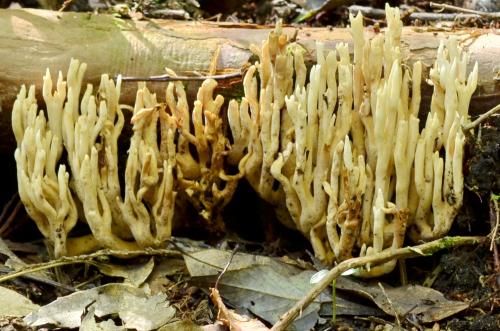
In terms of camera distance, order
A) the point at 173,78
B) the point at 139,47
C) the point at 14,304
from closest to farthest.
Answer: the point at 14,304, the point at 173,78, the point at 139,47

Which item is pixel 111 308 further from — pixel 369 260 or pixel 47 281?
pixel 369 260

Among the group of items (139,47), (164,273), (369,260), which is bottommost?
(164,273)

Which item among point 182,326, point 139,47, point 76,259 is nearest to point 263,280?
point 182,326

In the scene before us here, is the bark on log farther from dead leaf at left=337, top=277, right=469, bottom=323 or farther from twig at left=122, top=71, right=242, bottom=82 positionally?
dead leaf at left=337, top=277, right=469, bottom=323

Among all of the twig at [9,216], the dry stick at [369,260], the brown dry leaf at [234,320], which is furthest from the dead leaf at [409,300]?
the twig at [9,216]

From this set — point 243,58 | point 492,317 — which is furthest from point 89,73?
point 492,317

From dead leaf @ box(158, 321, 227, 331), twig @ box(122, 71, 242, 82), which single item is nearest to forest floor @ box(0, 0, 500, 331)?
dead leaf @ box(158, 321, 227, 331)
